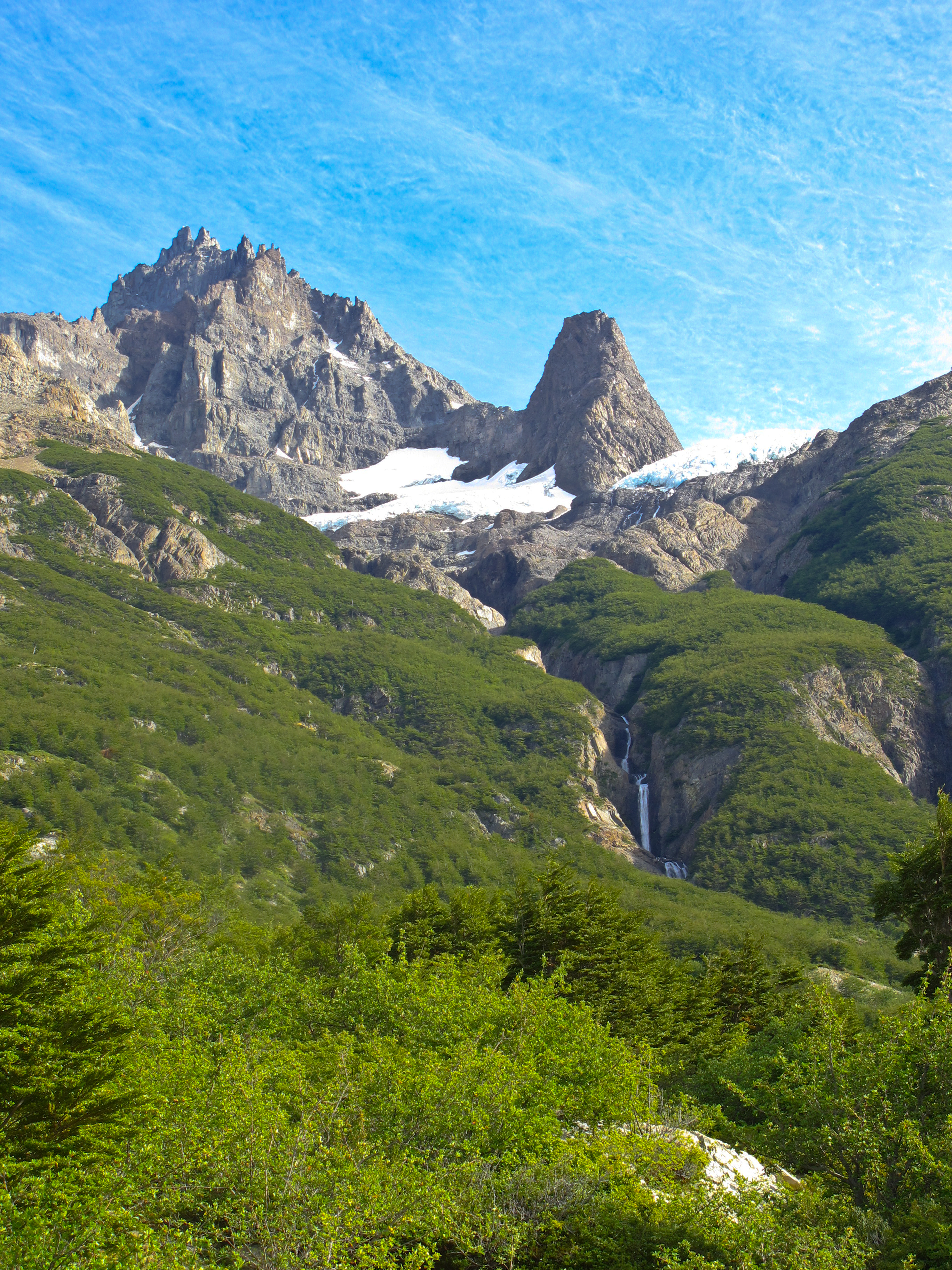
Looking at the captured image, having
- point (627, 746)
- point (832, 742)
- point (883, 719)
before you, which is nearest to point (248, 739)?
point (627, 746)

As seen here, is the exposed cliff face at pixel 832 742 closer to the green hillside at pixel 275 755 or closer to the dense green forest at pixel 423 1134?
the green hillside at pixel 275 755

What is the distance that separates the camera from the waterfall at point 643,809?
170250 millimetres

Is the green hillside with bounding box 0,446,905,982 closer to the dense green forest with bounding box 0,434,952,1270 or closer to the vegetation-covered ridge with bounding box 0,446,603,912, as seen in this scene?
the vegetation-covered ridge with bounding box 0,446,603,912

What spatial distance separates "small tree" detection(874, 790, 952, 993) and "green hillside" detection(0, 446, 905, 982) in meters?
48.3

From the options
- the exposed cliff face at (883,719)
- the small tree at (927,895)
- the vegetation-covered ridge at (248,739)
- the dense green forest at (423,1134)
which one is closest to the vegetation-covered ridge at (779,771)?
the exposed cliff face at (883,719)

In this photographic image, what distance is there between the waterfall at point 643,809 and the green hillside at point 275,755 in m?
14.2

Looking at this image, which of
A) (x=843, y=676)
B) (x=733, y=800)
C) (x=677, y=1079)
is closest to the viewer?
(x=677, y=1079)

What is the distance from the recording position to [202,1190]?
2325 centimetres

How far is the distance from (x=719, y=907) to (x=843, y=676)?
216 ft

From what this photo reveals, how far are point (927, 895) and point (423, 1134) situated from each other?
25.2m

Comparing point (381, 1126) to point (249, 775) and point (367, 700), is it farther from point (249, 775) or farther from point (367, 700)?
point (367, 700)

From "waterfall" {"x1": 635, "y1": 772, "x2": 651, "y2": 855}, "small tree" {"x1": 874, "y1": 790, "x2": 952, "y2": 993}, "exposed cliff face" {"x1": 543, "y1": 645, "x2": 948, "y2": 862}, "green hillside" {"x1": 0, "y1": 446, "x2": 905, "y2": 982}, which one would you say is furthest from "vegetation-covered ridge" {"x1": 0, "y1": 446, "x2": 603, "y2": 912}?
"small tree" {"x1": 874, "y1": 790, "x2": 952, "y2": 993}

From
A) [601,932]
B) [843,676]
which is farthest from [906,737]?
[601,932]

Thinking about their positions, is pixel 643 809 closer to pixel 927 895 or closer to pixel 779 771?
pixel 779 771
